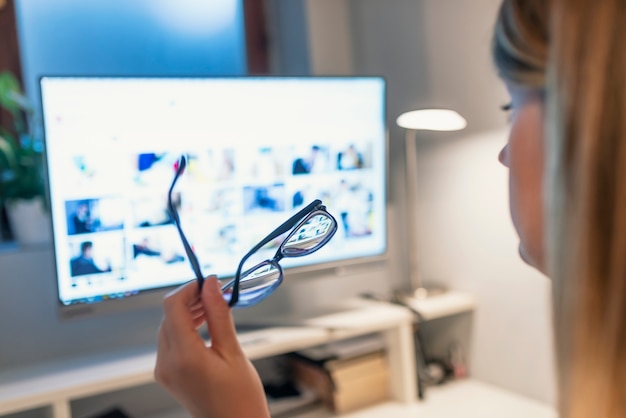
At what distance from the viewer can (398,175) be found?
1681 millimetres

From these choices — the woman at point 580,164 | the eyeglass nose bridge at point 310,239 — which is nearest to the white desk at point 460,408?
the eyeglass nose bridge at point 310,239

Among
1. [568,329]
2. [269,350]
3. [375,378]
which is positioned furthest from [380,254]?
[568,329]

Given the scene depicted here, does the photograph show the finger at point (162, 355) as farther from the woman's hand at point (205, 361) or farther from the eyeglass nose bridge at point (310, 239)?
the eyeglass nose bridge at point (310, 239)

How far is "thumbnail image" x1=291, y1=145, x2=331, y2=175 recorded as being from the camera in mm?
1325

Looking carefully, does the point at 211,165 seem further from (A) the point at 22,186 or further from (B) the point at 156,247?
(A) the point at 22,186

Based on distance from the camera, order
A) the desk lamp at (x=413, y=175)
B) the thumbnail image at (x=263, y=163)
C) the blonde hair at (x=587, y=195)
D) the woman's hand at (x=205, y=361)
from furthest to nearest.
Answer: the desk lamp at (x=413, y=175), the thumbnail image at (x=263, y=163), the woman's hand at (x=205, y=361), the blonde hair at (x=587, y=195)

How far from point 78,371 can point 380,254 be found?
719 millimetres

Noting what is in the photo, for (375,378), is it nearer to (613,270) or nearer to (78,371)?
(78,371)

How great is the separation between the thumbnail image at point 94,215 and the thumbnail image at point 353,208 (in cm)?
48

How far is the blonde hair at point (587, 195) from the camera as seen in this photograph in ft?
1.50

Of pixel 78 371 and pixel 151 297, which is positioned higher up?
pixel 151 297

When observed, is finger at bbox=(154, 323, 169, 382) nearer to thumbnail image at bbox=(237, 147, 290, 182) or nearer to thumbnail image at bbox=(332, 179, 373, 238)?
thumbnail image at bbox=(237, 147, 290, 182)

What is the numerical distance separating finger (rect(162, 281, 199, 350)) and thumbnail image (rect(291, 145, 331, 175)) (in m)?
0.68

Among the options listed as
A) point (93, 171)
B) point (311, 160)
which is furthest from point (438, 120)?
point (93, 171)
